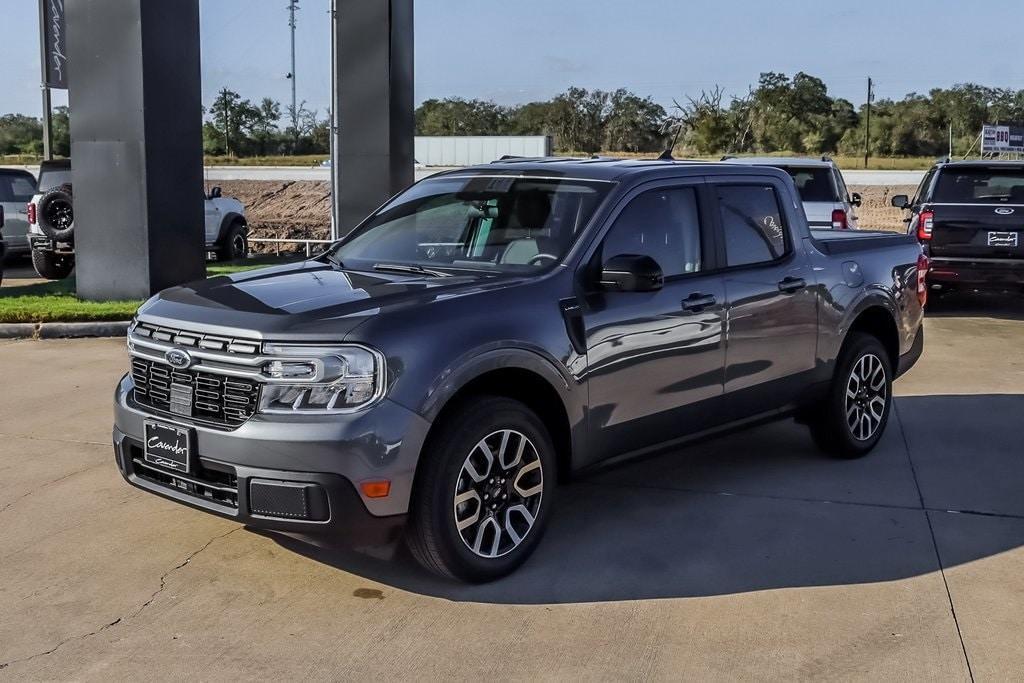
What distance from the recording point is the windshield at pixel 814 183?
14320 millimetres

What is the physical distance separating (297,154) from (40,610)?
8264 centimetres

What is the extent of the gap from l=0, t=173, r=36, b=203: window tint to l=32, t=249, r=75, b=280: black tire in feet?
8.22

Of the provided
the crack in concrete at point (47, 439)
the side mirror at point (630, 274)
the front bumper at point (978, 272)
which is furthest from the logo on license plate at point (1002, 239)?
the crack in concrete at point (47, 439)

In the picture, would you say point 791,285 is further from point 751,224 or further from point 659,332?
point 659,332

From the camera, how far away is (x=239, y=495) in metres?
4.48

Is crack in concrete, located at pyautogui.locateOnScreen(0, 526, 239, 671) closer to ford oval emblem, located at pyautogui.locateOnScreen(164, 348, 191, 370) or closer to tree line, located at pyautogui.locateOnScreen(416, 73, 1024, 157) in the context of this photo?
ford oval emblem, located at pyautogui.locateOnScreen(164, 348, 191, 370)

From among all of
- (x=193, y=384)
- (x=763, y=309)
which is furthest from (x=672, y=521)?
(x=193, y=384)

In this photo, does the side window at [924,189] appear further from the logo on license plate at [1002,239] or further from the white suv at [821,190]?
the logo on license plate at [1002,239]

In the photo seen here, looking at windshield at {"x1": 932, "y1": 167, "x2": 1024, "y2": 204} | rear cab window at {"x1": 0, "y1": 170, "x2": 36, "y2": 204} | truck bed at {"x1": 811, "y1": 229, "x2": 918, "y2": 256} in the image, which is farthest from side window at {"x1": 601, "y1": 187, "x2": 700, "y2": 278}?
rear cab window at {"x1": 0, "y1": 170, "x2": 36, "y2": 204}

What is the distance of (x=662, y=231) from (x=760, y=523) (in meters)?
1.56

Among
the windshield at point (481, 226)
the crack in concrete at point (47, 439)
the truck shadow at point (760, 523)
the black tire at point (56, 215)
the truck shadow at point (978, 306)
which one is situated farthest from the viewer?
the black tire at point (56, 215)

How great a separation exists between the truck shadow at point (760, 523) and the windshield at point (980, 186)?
6400 mm

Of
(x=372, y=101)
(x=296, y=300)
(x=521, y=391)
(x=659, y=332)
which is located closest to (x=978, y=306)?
(x=372, y=101)

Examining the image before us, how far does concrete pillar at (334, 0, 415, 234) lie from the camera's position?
1734 centimetres
